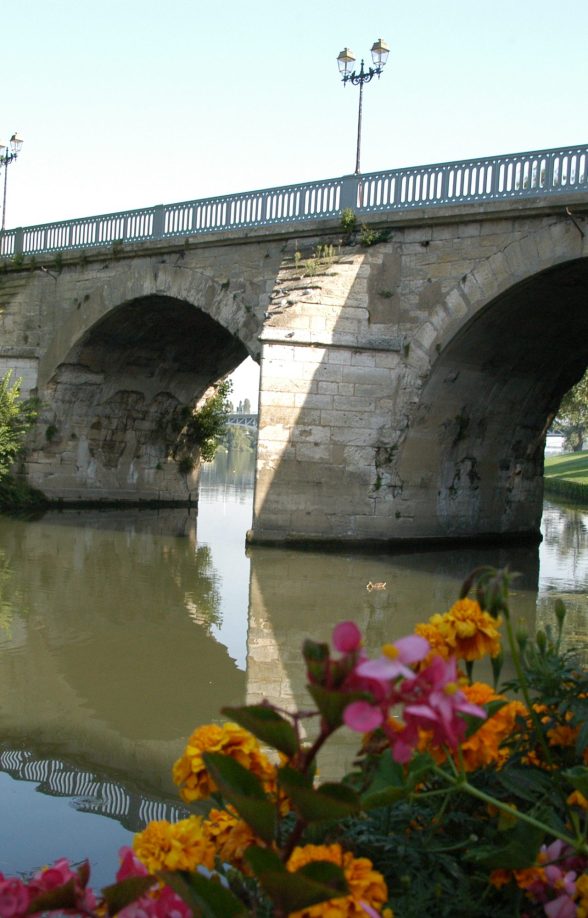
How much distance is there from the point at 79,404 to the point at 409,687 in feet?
70.8

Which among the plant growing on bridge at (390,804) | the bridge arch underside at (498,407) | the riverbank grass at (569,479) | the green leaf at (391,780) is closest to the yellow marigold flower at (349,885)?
the plant growing on bridge at (390,804)

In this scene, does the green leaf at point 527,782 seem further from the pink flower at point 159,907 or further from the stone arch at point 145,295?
the stone arch at point 145,295

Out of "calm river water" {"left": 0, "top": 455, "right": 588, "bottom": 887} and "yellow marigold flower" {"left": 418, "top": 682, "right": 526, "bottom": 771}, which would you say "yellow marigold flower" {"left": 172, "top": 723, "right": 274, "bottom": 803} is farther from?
"calm river water" {"left": 0, "top": 455, "right": 588, "bottom": 887}

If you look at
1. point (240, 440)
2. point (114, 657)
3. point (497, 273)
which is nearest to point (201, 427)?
point (497, 273)

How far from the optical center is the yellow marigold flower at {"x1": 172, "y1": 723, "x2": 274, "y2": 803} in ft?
5.87

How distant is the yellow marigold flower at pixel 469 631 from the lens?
6.15 feet

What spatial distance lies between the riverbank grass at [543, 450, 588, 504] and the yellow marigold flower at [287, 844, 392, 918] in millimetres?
30870

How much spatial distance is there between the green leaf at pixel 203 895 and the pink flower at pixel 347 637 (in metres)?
0.45

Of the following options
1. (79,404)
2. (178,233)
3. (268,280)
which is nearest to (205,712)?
(268,280)

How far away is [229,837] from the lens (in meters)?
1.91

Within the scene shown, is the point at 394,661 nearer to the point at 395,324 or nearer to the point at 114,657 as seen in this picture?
the point at 114,657

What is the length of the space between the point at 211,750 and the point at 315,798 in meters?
0.46

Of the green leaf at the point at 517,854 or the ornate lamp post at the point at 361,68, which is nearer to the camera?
the green leaf at the point at 517,854

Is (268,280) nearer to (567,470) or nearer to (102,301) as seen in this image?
(102,301)
